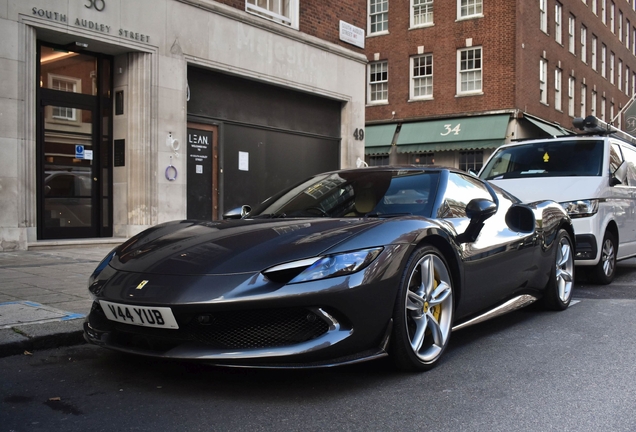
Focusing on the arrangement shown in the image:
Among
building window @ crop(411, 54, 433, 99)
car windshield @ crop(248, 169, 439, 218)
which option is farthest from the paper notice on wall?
building window @ crop(411, 54, 433, 99)

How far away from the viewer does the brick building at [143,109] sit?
9398 millimetres

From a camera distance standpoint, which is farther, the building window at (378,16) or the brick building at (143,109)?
the building window at (378,16)

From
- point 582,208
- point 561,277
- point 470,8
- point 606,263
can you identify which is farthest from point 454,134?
point 561,277

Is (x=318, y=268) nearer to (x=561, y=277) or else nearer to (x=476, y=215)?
(x=476, y=215)

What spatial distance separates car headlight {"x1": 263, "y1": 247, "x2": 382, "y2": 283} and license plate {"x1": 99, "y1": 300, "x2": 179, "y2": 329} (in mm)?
515

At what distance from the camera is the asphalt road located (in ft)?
9.46

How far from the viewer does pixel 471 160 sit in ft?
88.4

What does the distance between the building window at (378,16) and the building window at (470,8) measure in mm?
3521

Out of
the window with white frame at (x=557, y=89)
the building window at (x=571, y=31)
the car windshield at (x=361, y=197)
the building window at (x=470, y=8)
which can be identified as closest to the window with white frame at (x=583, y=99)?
the building window at (x=571, y=31)

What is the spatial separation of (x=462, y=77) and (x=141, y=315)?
84.3 ft

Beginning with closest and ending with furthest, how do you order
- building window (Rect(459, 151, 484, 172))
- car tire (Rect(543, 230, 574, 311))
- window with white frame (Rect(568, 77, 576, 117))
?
car tire (Rect(543, 230, 574, 311)), building window (Rect(459, 151, 484, 172)), window with white frame (Rect(568, 77, 576, 117))

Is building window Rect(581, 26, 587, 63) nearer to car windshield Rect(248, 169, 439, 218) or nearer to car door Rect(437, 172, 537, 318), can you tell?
car door Rect(437, 172, 537, 318)

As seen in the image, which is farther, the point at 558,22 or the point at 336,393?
the point at 558,22

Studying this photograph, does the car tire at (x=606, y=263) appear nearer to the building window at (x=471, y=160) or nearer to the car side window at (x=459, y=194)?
the car side window at (x=459, y=194)
